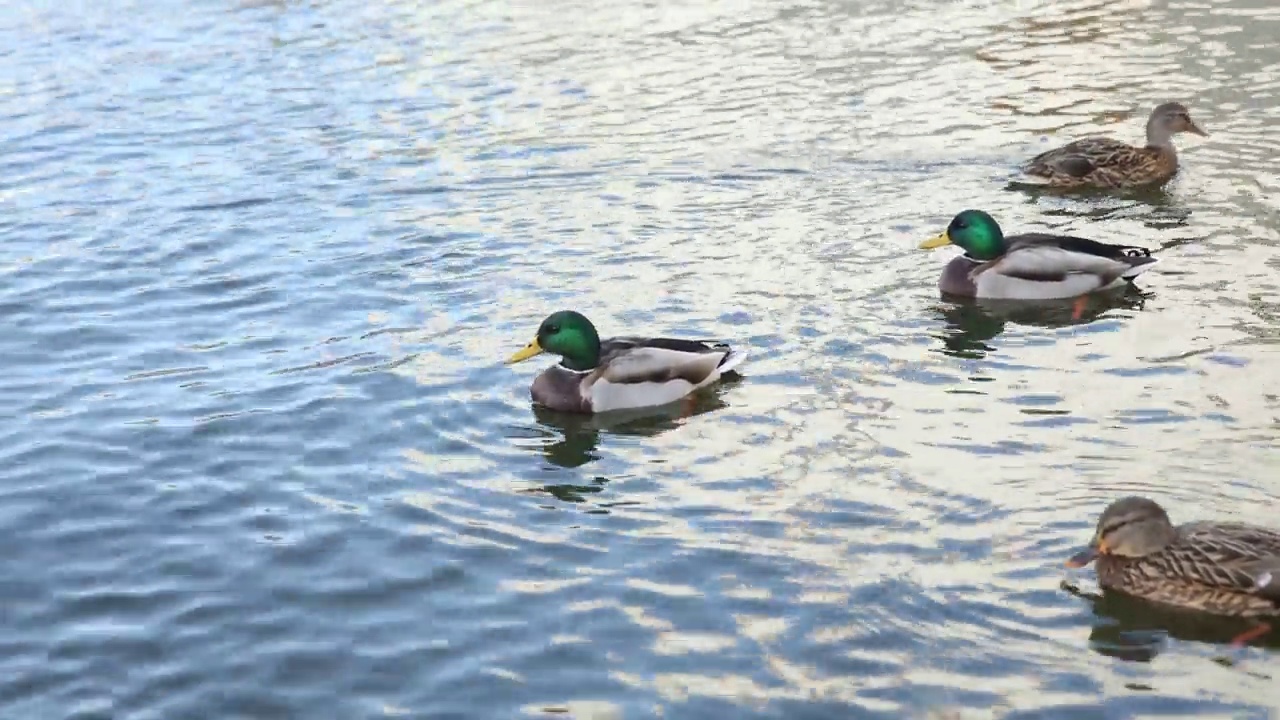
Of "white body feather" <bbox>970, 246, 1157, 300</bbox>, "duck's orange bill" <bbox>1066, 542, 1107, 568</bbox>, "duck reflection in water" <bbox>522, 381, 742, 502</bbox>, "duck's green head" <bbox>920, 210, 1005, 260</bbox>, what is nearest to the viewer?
"duck's orange bill" <bbox>1066, 542, 1107, 568</bbox>

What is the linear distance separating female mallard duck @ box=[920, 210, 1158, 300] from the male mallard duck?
4834 millimetres

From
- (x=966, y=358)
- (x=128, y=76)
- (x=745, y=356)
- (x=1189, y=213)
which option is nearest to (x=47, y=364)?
(x=745, y=356)

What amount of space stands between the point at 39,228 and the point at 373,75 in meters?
6.44

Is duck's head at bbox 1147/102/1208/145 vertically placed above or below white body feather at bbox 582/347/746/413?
above

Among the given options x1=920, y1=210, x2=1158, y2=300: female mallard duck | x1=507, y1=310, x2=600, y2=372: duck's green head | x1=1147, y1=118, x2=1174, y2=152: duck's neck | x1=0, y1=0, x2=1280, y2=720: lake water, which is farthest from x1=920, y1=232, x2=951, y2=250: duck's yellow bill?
x1=507, y1=310, x2=600, y2=372: duck's green head

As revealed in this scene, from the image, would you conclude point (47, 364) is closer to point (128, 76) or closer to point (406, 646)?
point (406, 646)

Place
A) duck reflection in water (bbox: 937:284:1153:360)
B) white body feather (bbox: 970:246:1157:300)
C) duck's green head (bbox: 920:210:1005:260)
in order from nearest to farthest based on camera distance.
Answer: duck reflection in water (bbox: 937:284:1153:360) < white body feather (bbox: 970:246:1157:300) < duck's green head (bbox: 920:210:1005:260)

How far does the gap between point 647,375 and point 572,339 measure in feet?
1.88

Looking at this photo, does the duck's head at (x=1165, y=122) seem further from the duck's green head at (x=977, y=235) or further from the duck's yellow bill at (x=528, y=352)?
the duck's yellow bill at (x=528, y=352)

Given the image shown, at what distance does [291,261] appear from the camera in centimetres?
1517

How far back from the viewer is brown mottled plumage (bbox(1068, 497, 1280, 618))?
806 centimetres

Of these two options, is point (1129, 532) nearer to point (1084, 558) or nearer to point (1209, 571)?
point (1084, 558)

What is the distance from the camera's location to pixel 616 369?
39.0ft

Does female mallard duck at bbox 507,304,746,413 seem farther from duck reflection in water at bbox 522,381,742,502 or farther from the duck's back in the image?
the duck's back
